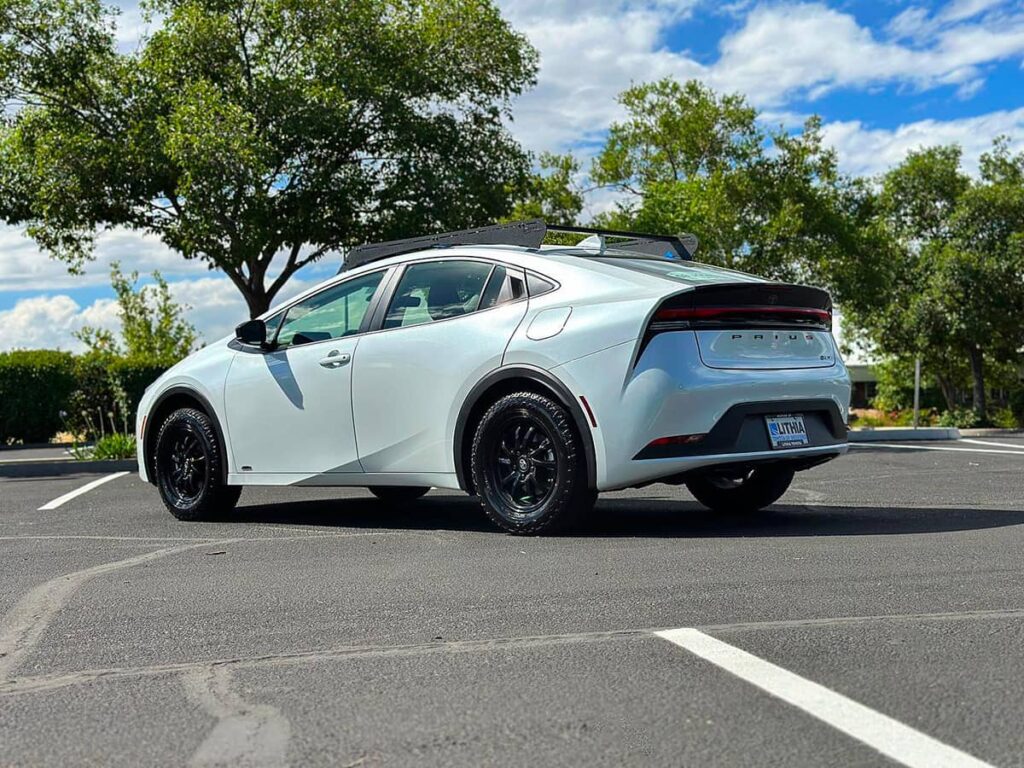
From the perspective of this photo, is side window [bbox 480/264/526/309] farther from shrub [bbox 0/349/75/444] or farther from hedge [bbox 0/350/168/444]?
shrub [bbox 0/349/75/444]

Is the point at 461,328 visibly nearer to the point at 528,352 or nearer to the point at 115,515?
the point at 528,352

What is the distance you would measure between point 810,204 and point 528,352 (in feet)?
84.2

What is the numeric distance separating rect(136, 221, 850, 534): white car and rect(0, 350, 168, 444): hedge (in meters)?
14.0

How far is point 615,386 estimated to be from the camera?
6434 mm

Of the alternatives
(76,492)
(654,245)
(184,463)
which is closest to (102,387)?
(76,492)

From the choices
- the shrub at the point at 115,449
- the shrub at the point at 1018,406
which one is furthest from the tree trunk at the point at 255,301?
the shrub at the point at 1018,406

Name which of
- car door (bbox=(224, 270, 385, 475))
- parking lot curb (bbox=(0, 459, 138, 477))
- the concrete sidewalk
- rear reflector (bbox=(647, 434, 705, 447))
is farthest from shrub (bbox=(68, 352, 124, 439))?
rear reflector (bbox=(647, 434, 705, 447))

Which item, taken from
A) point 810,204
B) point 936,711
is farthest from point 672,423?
point 810,204

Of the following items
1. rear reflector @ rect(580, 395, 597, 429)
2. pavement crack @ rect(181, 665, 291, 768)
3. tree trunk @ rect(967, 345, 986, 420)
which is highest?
rear reflector @ rect(580, 395, 597, 429)

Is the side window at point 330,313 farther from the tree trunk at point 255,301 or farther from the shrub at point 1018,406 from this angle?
the shrub at point 1018,406

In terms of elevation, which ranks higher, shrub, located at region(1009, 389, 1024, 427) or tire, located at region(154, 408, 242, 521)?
tire, located at region(154, 408, 242, 521)

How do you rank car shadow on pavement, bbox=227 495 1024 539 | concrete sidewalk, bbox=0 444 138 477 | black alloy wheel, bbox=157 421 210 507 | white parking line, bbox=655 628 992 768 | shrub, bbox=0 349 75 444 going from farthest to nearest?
shrub, bbox=0 349 75 444
concrete sidewalk, bbox=0 444 138 477
black alloy wheel, bbox=157 421 210 507
car shadow on pavement, bbox=227 495 1024 539
white parking line, bbox=655 628 992 768

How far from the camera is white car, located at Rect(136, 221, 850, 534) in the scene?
6.48 m

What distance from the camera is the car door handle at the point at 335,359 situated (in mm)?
7648
